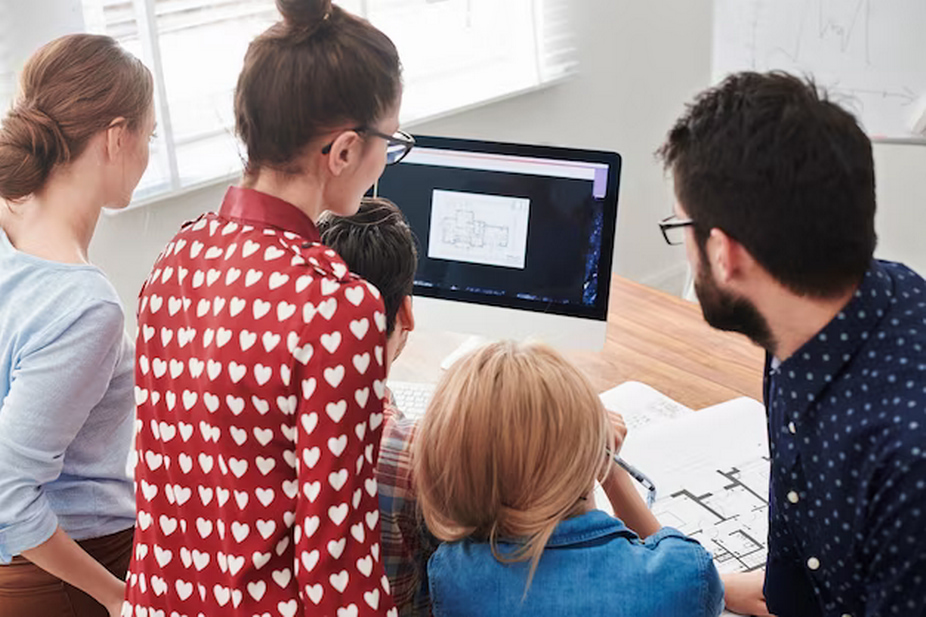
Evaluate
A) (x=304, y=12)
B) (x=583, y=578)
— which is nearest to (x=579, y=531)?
(x=583, y=578)

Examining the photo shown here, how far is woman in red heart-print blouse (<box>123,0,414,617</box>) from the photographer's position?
89 cm

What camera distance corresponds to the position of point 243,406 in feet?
3.01

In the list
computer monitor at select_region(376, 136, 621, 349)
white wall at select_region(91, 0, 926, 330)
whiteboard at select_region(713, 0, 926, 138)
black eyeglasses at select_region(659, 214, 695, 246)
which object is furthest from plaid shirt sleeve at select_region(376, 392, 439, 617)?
whiteboard at select_region(713, 0, 926, 138)

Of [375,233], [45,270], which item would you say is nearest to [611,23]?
[375,233]

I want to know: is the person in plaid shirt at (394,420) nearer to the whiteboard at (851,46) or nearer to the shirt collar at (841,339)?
the shirt collar at (841,339)

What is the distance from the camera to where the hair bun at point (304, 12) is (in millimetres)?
961

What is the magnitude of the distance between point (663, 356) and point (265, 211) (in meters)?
1.10

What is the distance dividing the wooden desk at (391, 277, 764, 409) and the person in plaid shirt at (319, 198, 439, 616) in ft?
1.89

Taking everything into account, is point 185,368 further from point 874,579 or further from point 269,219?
point 874,579

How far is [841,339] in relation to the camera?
0.97m

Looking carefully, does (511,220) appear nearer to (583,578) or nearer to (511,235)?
(511,235)

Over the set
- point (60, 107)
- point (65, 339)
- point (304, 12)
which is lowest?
point (65, 339)

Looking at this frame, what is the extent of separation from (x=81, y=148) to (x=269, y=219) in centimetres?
43

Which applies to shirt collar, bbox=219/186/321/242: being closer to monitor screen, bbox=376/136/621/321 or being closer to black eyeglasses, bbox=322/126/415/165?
black eyeglasses, bbox=322/126/415/165
